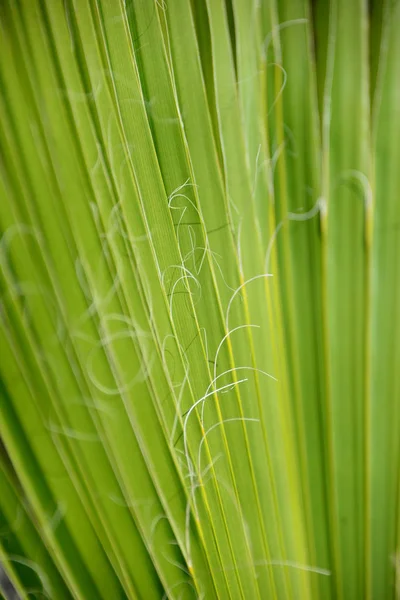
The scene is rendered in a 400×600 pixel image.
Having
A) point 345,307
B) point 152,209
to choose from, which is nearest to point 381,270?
point 345,307

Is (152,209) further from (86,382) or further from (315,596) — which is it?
(315,596)

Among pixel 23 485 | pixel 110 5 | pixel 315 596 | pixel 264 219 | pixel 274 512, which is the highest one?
pixel 110 5

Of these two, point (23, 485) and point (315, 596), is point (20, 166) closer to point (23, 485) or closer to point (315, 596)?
point (23, 485)

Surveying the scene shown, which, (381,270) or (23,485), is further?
(381,270)

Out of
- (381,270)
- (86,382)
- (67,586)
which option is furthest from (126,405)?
(381,270)

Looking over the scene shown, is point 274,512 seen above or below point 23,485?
below

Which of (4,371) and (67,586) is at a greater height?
(4,371)
